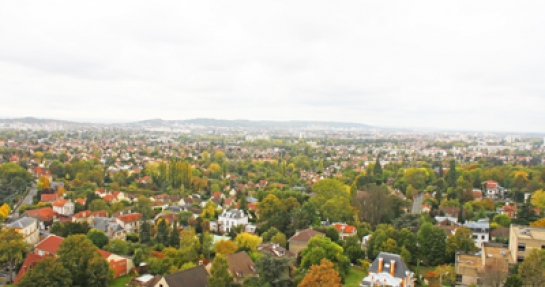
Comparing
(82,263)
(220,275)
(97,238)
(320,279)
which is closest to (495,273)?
(320,279)

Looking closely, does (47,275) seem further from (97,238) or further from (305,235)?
(305,235)

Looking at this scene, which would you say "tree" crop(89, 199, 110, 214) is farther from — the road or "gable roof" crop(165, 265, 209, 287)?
"gable roof" crop(165, 265, 209, 287)

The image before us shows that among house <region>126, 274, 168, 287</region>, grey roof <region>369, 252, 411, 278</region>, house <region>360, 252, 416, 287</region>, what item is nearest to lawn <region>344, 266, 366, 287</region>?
house <region>360, 252, 416, 287</region>

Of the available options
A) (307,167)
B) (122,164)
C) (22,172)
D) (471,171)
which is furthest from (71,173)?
(471,171)

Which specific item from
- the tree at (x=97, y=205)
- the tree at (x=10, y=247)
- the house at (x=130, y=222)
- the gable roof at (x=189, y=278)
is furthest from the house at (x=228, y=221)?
the tree at (x=10, y=247)

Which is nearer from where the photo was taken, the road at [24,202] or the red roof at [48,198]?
the road at [24,202]

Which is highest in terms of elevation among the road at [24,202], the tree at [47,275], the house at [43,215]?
the tree at [47,275]

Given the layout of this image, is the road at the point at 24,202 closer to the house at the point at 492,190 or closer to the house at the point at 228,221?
the house at the point at 228,221
